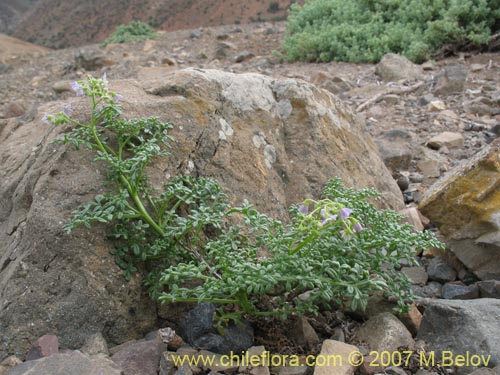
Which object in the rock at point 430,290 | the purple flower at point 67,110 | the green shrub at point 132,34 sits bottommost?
the rock at point 430,290

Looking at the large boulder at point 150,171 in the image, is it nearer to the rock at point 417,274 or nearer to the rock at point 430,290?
the rock at point 417,274

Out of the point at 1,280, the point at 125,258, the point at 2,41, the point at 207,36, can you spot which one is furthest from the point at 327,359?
the point at 2,41

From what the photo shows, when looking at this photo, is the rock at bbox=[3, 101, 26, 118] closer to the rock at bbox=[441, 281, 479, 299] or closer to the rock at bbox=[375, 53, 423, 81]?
the rock at bbox=[375, 53, 423, 81]

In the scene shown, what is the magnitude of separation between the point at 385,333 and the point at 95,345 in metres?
1.10

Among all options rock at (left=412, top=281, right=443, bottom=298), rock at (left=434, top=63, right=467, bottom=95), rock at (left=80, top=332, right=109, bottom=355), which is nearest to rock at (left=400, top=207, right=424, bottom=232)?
rock at (left=412, top=281, right=443, bottom=298)

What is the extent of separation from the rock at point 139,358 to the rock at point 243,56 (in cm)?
705

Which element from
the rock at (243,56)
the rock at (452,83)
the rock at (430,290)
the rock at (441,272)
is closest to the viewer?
the rock at (430,290)

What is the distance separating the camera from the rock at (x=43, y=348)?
191 centimetres

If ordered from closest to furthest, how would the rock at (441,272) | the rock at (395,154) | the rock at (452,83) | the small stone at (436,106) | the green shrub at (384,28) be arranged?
the rock at (441,272) < the rock at (395,154) < the small stone at (436,106) < the rock at (452,83) < the green shrub at (384,28)

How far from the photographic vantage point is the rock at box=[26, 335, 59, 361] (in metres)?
1.91

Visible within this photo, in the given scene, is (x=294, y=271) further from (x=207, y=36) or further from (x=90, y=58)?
(x=207, y=36)

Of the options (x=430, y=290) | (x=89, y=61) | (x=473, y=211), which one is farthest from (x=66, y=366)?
(x=89, y=61)

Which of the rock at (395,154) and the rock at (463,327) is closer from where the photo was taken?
the rock at (463,327)

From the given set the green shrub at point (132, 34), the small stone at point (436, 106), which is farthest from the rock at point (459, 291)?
the green shrub at point (132, 34)
